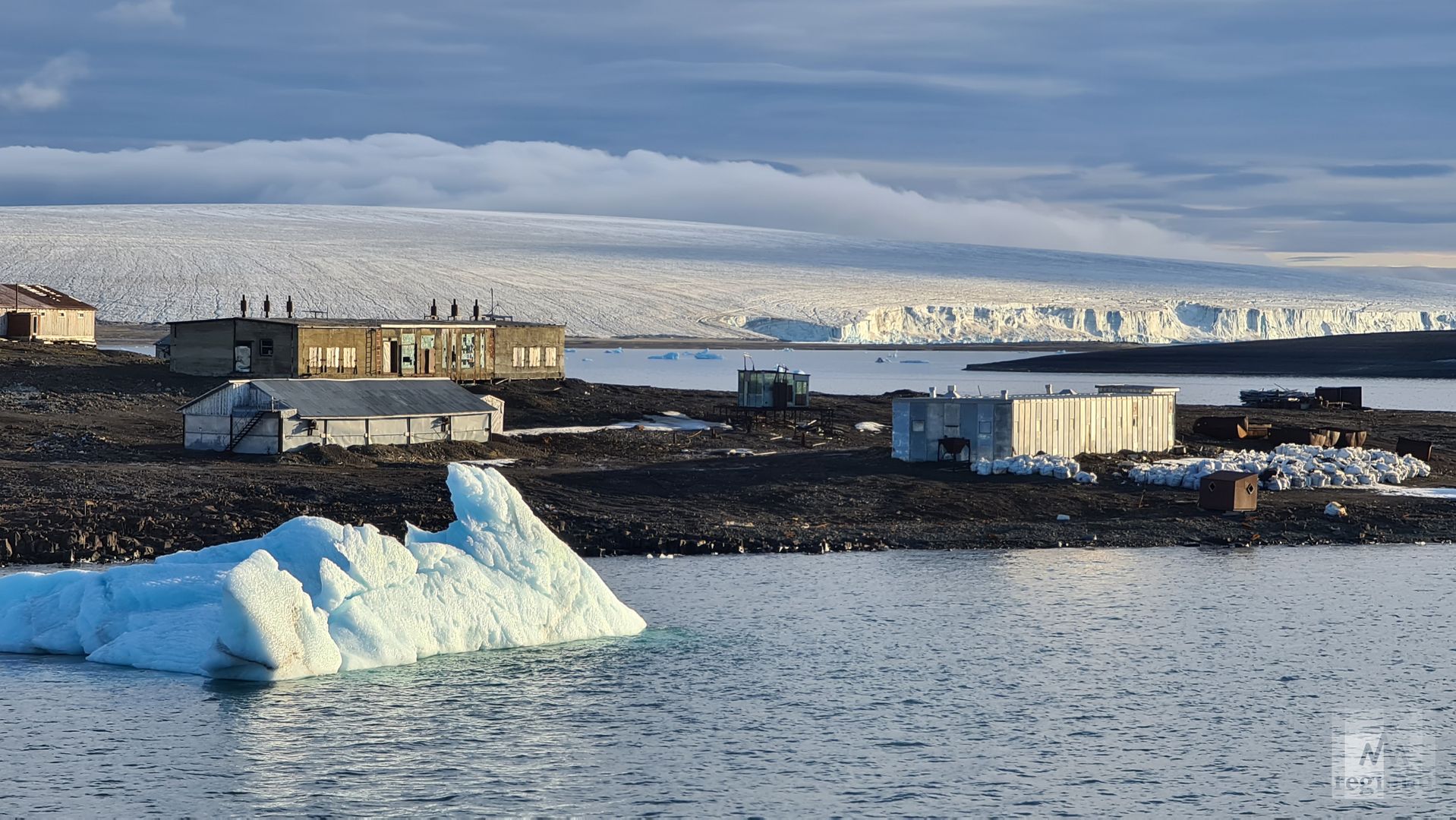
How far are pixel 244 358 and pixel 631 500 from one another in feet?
96.6

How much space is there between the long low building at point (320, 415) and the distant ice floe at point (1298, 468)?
20036 millimetres

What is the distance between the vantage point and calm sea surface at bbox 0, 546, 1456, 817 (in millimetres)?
17672

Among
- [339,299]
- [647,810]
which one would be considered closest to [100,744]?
[647,810]

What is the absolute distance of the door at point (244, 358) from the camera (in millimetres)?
63000

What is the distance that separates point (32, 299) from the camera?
80375 millimetres

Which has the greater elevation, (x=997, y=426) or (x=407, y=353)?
(x=407, y=353)

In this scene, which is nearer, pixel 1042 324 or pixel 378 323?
pixel 378 323

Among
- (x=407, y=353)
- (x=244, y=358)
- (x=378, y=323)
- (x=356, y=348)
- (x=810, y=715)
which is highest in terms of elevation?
(x=378, y=323)

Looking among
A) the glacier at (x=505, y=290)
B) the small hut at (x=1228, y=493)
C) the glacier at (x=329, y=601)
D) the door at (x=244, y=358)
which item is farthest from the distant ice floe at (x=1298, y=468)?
the glacier at (x=505, y=290)

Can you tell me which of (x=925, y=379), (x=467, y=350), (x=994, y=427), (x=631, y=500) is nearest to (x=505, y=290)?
(x=925, y=379)

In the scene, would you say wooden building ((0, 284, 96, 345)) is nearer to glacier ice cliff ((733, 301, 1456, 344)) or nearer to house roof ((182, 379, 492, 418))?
house roof ((182, 379, 492, 418))

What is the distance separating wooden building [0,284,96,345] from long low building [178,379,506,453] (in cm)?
3417

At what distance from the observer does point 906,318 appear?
192 m

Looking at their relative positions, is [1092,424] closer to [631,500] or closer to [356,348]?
[631,500]
